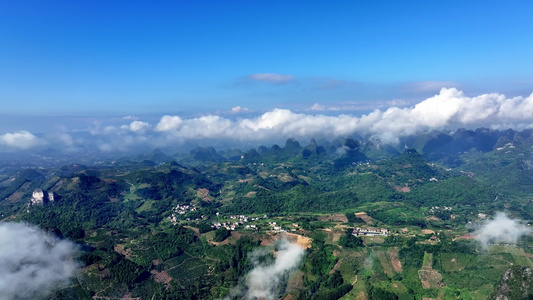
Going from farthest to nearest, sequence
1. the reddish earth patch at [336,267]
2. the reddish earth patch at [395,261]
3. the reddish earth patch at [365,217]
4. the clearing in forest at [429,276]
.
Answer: the reddish earth patch at [365,217]
the reddish earth patch at [336,267]
the reddish earth patch at [395,261]
the clearing in forest at [429,276]

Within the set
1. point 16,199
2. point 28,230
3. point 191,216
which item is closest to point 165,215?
point 191,216

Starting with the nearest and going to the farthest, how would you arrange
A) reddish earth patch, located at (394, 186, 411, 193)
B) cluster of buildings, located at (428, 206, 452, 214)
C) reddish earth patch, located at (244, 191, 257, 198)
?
cluster of buildings, located at (428, 206, 452, 214) < reddish earth patch, located at (244, 191, 257, 198) < reddish earth patch, located at (394, 186, 411, 193)

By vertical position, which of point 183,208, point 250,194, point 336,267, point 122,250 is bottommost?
point 183,208

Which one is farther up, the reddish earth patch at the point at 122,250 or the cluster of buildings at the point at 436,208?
the reddish earth patch at the point at 122,250

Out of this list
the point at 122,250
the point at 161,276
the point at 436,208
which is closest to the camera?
the point at 161,276

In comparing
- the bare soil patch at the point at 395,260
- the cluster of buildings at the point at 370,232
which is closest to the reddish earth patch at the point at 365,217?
the cluster of buildings at the point at 370,232

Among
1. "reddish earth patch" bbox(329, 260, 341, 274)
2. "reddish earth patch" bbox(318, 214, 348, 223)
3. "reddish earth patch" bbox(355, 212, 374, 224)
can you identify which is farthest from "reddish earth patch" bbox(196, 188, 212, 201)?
"reddish earth patch" bbox(329, 260, 341, 274)

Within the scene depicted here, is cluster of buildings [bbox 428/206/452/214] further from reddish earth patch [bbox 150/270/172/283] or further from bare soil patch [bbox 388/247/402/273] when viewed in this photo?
reddish earth patch [bbox 150/270/172/283]

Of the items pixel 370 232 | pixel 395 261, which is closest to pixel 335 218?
pixel 370 232

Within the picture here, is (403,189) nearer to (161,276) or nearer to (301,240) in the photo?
(301,240)

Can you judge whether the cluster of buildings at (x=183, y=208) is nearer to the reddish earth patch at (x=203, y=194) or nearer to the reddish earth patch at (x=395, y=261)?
the reddish earth patch at (x=203, y=194)

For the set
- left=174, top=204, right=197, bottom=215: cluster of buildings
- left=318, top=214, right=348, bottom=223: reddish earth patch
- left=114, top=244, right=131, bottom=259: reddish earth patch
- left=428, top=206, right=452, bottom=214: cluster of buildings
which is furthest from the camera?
left=174, top=204, right=197, bottom=215: cluster of buildings

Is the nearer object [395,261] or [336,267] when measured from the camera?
[336,267]

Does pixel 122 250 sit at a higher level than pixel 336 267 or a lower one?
higher
